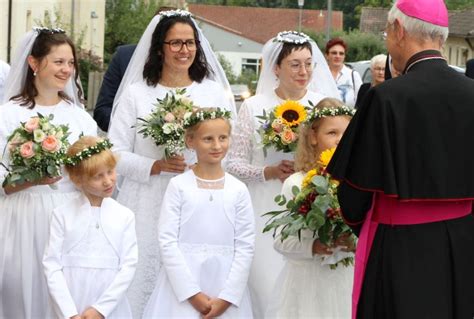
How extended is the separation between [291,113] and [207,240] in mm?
1217

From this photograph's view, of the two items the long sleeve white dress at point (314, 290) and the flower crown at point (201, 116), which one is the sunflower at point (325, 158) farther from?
the flower crown at point (201, 116)

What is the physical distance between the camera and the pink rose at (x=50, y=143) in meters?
7.37

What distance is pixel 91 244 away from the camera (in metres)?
7.27

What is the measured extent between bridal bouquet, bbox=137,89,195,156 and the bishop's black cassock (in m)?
2.29

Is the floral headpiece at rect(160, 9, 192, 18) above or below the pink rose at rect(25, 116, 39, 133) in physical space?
above

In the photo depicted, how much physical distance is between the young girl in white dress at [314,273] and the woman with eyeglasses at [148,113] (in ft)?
A: 3.30

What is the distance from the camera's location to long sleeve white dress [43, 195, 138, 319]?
7168 mm

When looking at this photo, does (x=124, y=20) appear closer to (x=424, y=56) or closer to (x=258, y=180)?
(x=258, y=180)

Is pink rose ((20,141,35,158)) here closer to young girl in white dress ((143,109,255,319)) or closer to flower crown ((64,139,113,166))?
flower crown ((64,139,113,166))

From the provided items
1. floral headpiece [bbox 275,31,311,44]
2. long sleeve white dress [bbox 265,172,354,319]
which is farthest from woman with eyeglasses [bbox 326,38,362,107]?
long sleeve white dress [bbox 265,172,354,319]

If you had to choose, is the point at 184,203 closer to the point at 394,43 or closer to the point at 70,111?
the point at 70,111

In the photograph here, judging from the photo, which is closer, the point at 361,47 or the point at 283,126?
the point at 283,126

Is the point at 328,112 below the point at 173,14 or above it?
below

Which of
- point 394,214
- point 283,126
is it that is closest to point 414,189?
point 394,214
